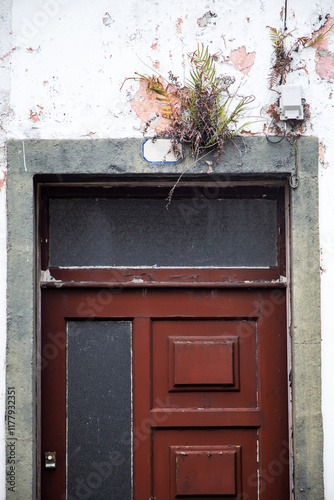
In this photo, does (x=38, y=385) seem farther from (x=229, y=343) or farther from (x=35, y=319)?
(x=229, y=343)

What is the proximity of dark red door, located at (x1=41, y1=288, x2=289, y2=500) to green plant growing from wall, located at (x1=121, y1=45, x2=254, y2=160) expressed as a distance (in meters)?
0.92

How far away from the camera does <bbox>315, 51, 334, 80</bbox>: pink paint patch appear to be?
353 centimetres

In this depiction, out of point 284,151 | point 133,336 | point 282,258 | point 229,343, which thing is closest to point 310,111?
point 284,151

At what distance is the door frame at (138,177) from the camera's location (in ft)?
11.1

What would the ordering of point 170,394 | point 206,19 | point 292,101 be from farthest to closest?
point 170,394 < point 206,19 < point 292,101

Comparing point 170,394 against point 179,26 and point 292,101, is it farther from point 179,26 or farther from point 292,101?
point 179,26

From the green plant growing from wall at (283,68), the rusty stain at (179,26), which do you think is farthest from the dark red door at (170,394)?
the rusty stain at (179,26)

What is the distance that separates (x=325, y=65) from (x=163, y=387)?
2162 millimetres

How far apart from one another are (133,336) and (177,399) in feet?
1.54

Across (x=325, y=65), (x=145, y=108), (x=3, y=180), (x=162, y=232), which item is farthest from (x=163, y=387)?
Result: (x=325, y=65)

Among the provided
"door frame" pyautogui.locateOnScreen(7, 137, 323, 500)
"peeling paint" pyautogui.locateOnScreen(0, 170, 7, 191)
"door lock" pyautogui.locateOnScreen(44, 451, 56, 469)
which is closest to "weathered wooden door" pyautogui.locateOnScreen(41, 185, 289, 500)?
"door lock" pyautogui.locateOnScreen(44, 451, 56, 469)

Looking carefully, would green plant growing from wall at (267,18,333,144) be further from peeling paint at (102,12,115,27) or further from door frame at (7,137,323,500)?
peeling paint at (102,12,115,27)

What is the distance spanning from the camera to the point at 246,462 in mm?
3633

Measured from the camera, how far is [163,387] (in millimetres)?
3656
